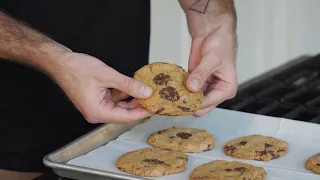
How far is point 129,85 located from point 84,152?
224 mm

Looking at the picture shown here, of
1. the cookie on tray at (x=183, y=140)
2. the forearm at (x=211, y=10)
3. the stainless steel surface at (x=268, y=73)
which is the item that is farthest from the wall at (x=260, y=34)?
the cookie on tray at (x=183, y=140)

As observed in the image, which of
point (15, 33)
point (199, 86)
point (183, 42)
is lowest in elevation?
point (183, 42)

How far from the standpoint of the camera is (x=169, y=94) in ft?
3.79

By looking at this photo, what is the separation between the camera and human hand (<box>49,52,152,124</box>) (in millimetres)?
1057

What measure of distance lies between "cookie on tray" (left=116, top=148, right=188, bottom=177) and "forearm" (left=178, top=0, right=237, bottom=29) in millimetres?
342

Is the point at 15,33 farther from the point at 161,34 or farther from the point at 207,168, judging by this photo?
the point at 161,34

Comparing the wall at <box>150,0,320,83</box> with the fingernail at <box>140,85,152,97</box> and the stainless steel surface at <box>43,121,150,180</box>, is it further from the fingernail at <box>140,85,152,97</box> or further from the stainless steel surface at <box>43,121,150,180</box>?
the fingernail at <box>140,85,152,97</box>

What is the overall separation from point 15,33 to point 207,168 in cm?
43

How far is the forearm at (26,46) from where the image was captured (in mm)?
1091

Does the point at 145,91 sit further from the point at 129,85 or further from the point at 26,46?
the point at 26,46

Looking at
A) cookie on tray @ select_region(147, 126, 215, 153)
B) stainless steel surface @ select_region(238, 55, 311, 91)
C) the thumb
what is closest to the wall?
stainless steel surface @ select_region(238, 55, 311, 91)

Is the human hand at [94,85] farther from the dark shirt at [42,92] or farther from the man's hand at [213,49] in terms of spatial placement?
the dark shirt at [42,92]

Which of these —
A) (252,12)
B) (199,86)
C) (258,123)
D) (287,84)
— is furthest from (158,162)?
(252,12)

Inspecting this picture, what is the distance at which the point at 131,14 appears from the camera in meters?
1.51
